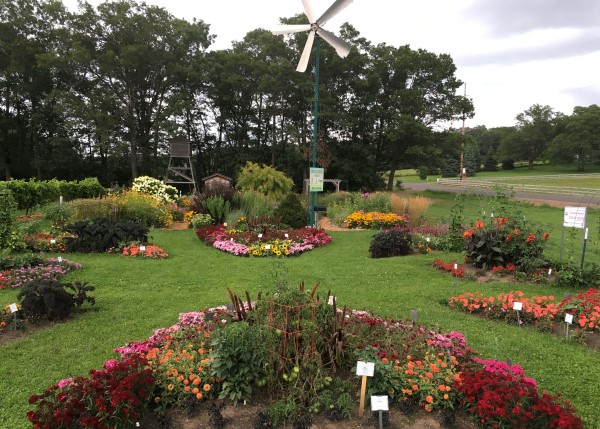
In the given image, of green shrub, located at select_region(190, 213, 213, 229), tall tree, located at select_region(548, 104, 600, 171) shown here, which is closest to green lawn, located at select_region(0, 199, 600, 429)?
green shrub, located at select_region(190, 213, 213, 229)

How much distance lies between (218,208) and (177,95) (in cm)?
1799

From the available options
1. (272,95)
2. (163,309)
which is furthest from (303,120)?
(163,309)

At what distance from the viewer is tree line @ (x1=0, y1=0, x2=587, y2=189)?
26.6m

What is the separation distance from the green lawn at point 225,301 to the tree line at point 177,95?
18.5 metres

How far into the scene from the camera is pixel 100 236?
9.45m

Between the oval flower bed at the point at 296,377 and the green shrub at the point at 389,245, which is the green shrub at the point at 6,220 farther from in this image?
the green shrub at the point at 389,245

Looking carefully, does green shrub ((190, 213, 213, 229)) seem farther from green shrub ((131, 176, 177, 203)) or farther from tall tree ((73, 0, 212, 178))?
tall tree ((73, 0, 212, 178))

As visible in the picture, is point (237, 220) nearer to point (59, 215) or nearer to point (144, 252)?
point (144, 252)

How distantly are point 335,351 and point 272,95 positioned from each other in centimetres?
2790

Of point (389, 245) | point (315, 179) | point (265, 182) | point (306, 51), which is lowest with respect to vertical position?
point (389, 245)

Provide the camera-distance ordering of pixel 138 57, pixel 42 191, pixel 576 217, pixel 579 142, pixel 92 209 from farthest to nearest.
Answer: pixel 579 142 < pixel 138 57 < pixel 42 191 < pixel 92 209 < pixel 576 217

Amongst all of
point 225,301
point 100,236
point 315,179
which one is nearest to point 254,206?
point 315,179

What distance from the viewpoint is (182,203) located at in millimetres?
18047

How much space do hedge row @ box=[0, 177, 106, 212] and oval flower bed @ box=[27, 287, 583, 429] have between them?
12.5m
